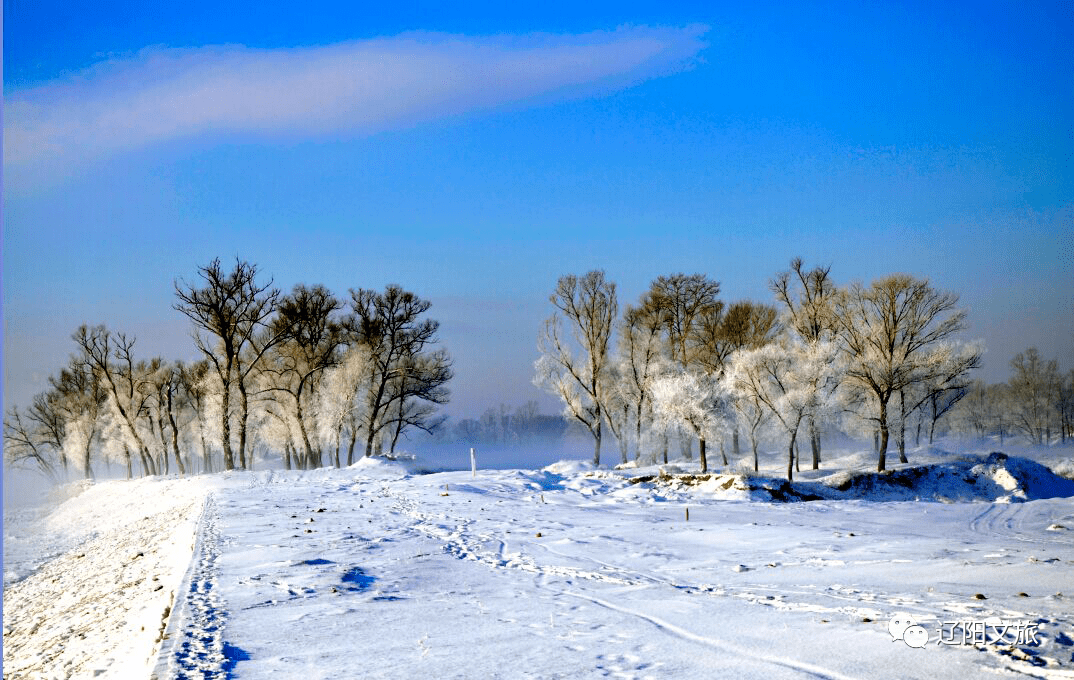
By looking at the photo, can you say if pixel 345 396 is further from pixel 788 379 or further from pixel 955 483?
pixel 955 483

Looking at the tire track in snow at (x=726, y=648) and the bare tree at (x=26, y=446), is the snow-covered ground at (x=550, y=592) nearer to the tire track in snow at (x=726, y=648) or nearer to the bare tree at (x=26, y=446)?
the tire track in snow at (x=726, y=648)

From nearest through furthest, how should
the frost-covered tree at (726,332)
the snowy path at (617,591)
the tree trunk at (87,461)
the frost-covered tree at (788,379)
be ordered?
the snowy path at (617,591)
the frost-covered tree at (788,379)
the frost-covered tree at (726,332)
the tree trunk at (87,461)

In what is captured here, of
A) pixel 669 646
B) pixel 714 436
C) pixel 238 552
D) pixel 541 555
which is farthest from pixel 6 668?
pixel 714 436

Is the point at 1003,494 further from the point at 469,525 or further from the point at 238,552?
the point at 238,552

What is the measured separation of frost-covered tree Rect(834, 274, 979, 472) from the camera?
39281 millimetres

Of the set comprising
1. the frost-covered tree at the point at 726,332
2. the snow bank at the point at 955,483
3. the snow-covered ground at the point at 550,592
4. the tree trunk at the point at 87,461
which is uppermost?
the frost-covered tree at the point at 726,332

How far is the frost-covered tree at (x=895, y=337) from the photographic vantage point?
39281mm

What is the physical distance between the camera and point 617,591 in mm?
9234

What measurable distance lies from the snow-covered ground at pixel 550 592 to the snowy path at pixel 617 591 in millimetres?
41

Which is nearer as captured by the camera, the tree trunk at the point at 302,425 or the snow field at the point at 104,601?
the snow field at the point at 104,601

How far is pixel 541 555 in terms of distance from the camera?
1195cm

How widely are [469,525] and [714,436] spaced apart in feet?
85.1

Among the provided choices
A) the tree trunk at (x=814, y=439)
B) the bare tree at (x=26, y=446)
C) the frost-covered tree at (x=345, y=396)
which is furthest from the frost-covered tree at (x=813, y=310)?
the bare tree at (x=26, y=446)

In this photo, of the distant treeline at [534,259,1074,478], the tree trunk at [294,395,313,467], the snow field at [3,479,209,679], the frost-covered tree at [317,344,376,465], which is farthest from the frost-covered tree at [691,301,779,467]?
the snow field at [3,479,209,679]
